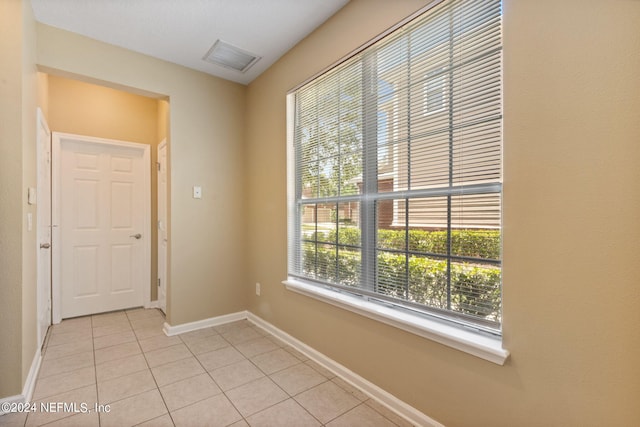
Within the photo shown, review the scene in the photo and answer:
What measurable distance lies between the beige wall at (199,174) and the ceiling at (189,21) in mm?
235

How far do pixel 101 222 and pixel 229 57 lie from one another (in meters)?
2.39

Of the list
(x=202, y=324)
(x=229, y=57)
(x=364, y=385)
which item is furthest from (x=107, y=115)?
(x=364, y=385)

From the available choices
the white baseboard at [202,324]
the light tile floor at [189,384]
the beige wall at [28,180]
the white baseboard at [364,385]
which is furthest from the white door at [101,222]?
the white baseboard at [364,385]

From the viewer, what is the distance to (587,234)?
3.63 ft

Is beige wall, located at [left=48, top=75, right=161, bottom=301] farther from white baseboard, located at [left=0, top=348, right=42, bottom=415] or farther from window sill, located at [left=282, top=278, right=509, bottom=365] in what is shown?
window sill, located at [left=282, top=278, right=509, bottom=365]

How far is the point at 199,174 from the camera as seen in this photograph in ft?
10.0

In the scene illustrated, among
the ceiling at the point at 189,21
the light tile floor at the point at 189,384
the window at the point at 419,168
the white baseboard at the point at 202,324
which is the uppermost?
the ceiling at the point at 189,21

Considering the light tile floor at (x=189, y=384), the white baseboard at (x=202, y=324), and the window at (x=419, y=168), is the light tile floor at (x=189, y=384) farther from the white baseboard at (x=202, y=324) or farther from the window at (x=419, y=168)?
the window at (x=419, y=168)

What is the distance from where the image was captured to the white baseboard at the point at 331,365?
1665mm

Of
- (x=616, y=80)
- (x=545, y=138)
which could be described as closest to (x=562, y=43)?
(x=616, y=80)

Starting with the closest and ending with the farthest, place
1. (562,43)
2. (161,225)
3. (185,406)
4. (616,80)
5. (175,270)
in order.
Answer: (616,80), (562,43), (185,406), (175,270), (161,225)

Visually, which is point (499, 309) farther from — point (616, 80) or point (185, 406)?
point (185, 406)

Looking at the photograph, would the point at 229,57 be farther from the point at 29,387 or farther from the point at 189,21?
the point at 29,387

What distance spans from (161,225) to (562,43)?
3869 mm
